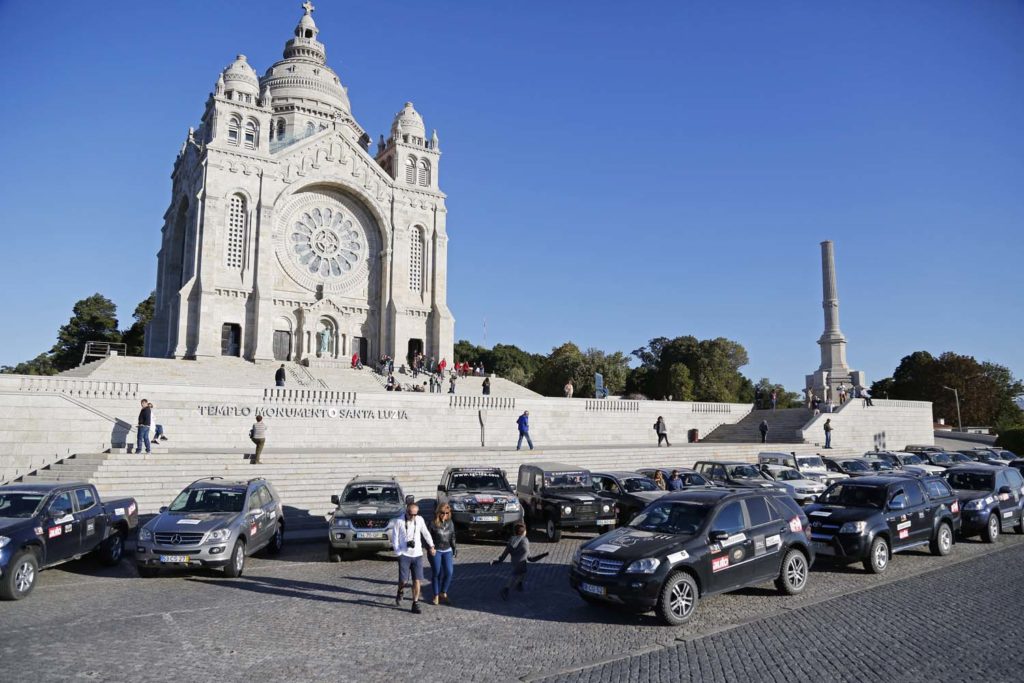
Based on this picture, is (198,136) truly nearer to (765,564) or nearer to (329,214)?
(329,214)

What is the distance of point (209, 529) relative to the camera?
11.1 m

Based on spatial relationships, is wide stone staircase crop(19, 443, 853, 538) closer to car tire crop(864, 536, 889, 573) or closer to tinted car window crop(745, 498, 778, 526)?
tinted car window crop(745, 498, 778, 526)

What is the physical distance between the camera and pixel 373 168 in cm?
5019

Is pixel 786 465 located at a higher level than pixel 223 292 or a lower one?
lower

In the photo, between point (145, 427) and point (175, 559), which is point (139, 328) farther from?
point (175, 559)

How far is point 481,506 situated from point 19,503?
8.22 metres

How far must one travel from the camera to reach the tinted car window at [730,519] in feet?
31.4

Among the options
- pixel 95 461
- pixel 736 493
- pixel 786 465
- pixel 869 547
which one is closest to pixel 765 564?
pixel 736 493

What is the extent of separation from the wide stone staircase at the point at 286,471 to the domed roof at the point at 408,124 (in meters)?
35.9

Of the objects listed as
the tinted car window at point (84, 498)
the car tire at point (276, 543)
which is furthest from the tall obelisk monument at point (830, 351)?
the tinted car window at point (84, 498)

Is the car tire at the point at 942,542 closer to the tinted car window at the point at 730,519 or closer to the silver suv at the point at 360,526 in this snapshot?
the tinted car window at the point at 730,519

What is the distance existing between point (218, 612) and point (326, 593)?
5.58 ft

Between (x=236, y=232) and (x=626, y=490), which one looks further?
(x=236, y=232)

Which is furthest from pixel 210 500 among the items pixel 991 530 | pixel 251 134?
pixel 251 134
